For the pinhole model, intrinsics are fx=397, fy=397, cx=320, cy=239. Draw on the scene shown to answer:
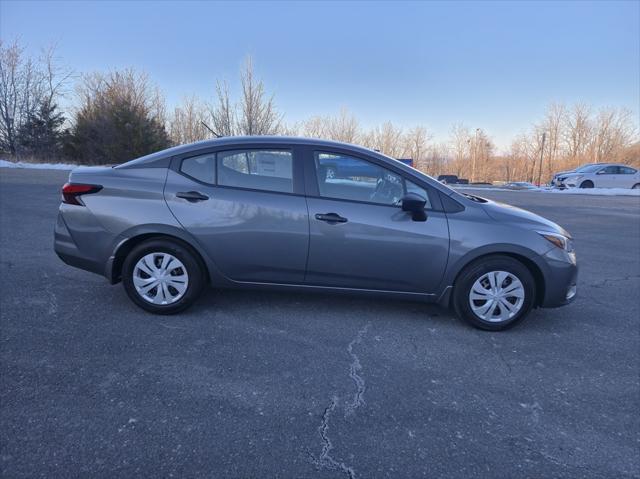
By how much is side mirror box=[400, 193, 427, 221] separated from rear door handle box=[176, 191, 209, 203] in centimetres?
175

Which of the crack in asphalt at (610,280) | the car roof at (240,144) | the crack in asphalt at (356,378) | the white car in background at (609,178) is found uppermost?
the white car in background at (609,178)

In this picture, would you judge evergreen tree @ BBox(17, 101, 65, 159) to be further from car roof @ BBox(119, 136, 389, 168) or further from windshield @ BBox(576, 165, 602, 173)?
windshield @ BBox(576, 165, 602, 173)

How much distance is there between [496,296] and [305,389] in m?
1.97

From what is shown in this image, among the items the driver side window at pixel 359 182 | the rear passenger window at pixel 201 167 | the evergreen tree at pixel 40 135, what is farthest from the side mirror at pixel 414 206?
the evergreen tree at pixel 40 135

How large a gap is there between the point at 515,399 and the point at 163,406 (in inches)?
88.0

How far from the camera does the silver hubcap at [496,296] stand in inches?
139

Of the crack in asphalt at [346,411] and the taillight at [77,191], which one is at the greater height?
the taillight at [77,191]

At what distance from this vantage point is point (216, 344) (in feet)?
10.3

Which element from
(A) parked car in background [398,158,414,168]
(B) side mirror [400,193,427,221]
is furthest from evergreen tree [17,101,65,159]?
(B) side mirror [400,193,427,221]

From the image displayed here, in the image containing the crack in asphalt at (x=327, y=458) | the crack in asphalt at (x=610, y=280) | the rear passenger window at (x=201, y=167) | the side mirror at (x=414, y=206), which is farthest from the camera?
the crack in asphalt at (x=610, y=280)

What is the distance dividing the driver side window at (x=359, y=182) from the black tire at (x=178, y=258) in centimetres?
133

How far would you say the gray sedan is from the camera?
11.5ft

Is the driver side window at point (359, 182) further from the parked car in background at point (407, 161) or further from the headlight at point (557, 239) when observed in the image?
the headlight at point (557, 239)

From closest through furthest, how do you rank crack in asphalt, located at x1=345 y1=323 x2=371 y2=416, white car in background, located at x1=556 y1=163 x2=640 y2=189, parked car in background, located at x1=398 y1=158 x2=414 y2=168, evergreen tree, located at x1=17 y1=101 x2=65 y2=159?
1. crack in asphalt, located at x1=345 y1=323 x2=371 y2=416
2. parked car in background, located at x1=398 y1=158 x2=414 y2=168
3. white car in background, located at x1=556 y1=163 x2=640 y2=189
4. evergreen tree, located at x1=17 y1=101 x2=65 y2=159
